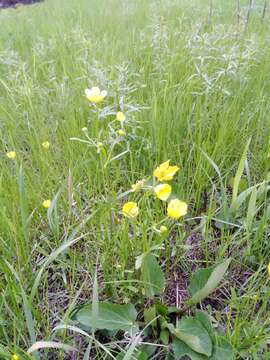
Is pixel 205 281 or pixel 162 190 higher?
pixel 162 190

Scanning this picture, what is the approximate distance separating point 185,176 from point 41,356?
2.45 feet

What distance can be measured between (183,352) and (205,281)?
0.19 metres

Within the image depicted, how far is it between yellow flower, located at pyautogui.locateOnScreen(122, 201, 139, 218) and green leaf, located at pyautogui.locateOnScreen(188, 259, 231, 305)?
245mm

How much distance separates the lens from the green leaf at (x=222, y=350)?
27.4 inches

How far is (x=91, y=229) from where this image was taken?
1.03 metres

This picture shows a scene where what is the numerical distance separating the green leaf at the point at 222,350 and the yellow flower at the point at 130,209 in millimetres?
331

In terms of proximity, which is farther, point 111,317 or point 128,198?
point 128,198

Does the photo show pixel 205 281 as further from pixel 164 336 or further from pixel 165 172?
pixel 165 172

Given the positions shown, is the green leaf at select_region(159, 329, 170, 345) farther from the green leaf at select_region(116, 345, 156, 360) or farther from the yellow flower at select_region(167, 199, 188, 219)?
the yellow flower at select_region(167, 199, 188, 219)

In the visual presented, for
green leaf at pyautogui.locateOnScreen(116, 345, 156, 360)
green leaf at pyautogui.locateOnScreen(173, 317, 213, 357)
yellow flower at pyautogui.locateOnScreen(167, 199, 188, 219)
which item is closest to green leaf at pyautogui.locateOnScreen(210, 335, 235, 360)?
green leaf at pyautogui.locateOnScreen(173, 317, 213, 357)

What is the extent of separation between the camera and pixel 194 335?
28.8 inches

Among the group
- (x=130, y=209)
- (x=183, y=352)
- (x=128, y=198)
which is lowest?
(x=183, y=352)

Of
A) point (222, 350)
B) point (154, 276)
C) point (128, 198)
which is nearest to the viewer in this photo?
point (222, 350)

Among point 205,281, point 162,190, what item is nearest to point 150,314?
point 205,281
